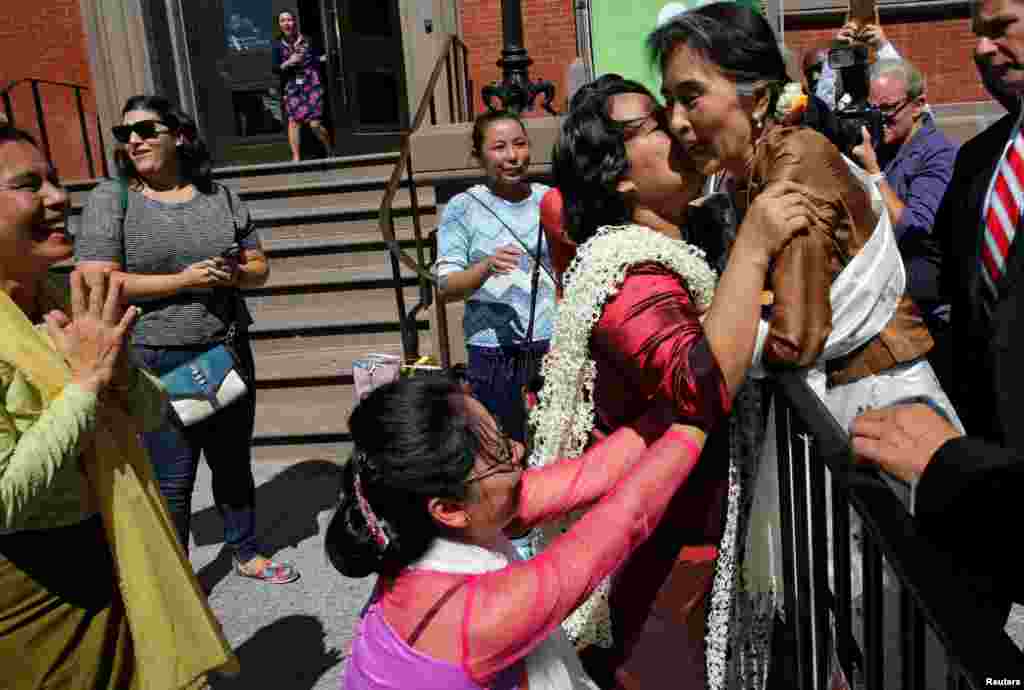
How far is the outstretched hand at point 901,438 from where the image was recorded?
120cm

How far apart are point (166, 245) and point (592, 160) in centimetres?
223

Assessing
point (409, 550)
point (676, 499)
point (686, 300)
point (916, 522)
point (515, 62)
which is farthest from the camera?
point (515, 62)

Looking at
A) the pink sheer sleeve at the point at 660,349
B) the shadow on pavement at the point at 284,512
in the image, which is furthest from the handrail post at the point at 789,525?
the shadow on pavement at the point at 284,512

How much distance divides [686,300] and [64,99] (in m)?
10.3

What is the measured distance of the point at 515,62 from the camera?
5.77 metres

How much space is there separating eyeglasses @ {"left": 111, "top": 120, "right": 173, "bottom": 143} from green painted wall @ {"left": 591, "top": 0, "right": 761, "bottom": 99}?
189cm

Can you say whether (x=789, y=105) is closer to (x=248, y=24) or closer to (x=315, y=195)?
(x=315, y=195)

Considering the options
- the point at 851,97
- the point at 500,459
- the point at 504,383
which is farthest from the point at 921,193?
the point at 500,459

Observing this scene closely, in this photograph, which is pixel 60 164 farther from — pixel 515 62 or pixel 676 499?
pixel 676 499

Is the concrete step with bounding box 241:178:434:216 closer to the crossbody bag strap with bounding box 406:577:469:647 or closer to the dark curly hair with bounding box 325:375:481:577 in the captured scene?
the dark curly hair with bounding box 325:375:481:577

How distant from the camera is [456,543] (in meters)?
1.50

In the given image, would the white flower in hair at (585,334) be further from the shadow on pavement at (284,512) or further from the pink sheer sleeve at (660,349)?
the shadow on pavement at (284,512)

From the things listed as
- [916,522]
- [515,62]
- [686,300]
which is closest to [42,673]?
[686,300]

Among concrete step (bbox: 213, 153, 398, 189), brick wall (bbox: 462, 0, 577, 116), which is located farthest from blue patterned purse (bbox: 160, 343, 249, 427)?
brick wall (bbox: 462, 0, 577, 116)
